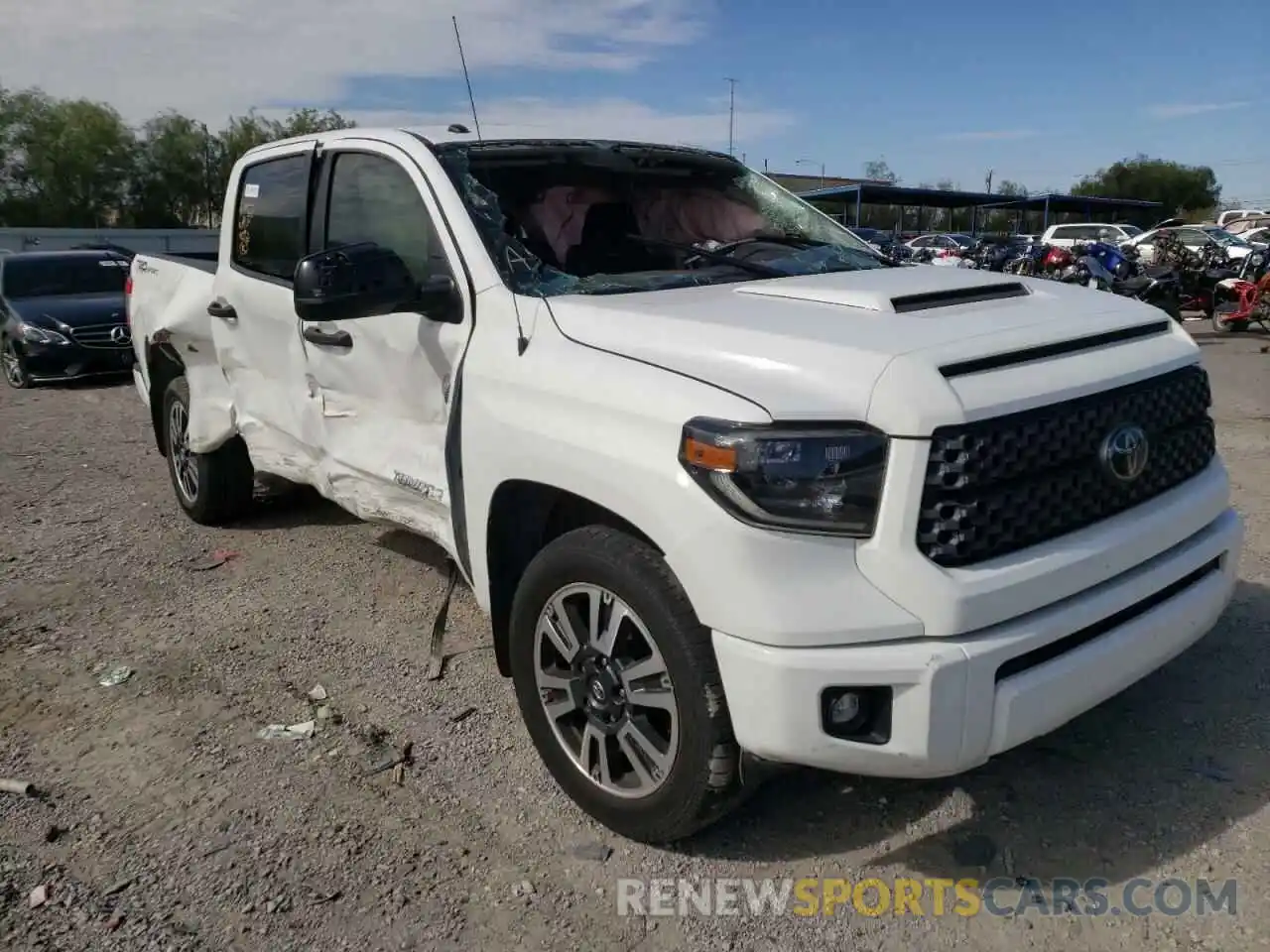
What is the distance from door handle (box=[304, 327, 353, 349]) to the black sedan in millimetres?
9205

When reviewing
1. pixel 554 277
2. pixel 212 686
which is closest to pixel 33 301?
pixel 212 686

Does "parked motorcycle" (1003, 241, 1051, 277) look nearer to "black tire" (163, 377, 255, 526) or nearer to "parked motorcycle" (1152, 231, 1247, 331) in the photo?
"parked motorcycle" (1152, 231, 1247, 331)

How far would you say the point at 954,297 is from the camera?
296 cm

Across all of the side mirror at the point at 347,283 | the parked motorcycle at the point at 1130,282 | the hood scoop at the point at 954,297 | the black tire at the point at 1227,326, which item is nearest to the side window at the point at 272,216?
the side mirror at the point at 347,283

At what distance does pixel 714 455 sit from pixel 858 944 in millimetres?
1209

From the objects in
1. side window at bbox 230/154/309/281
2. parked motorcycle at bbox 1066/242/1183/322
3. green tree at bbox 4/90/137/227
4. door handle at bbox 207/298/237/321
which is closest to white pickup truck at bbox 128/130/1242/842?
side window at bbox 230/154/309/281

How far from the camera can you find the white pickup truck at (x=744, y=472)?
7.57 ft

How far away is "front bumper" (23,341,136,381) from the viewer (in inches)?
466

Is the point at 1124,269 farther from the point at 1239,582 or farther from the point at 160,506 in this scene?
the point at 160,506

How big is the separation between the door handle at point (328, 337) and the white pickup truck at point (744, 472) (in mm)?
15

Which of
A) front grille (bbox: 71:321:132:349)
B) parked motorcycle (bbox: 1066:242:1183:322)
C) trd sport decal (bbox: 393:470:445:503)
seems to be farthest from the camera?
parked motorcycle (bbox: 1066:242:1183:322)

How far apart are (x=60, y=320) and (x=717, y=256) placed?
1088 cm

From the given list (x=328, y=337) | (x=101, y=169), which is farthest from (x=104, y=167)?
(x=328, y=337)

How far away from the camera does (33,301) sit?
12500mm
